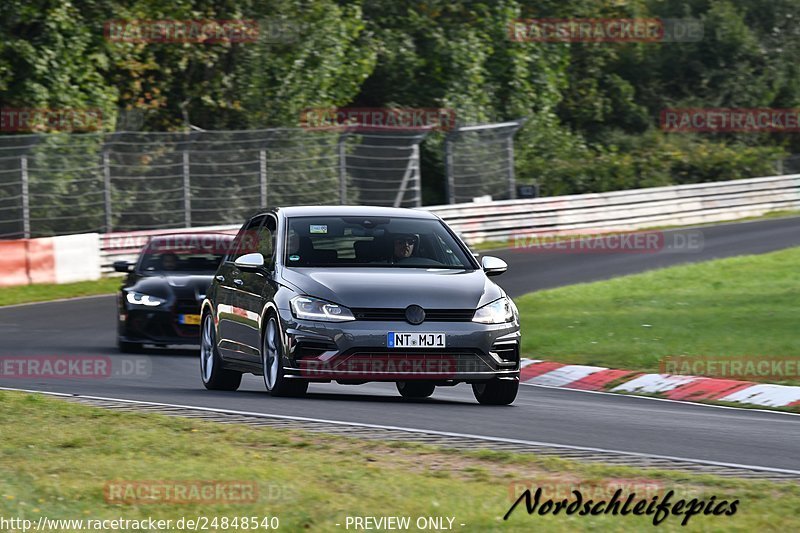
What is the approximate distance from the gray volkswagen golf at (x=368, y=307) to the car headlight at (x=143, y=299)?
5.00 meters

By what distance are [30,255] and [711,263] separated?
1184cm

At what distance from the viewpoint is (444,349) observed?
11.3m

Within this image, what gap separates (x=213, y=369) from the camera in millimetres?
13336

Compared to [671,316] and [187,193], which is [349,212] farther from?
[187,193]

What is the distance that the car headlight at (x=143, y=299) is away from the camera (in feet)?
58.3

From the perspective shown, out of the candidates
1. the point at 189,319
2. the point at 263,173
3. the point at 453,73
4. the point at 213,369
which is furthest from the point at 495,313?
the point at 453,73

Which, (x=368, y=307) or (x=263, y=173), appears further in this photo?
(x=263, y=173)

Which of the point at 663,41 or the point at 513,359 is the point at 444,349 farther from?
the point at 663,41

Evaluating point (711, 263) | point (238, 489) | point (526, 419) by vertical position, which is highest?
point (238, 489)

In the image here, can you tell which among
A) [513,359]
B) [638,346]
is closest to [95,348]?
[638,346]

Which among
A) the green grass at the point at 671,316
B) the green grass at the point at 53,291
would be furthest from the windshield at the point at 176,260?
the green grass at the point at 53,291
